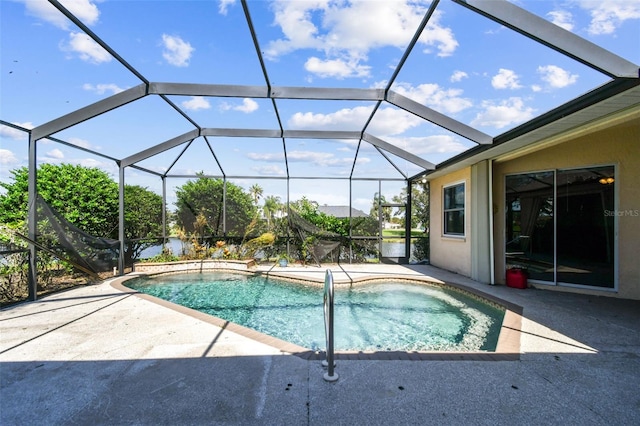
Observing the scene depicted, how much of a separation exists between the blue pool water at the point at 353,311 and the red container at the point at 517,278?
1155 mm

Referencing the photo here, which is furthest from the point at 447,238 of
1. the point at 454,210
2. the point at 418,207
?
the point at 418,207

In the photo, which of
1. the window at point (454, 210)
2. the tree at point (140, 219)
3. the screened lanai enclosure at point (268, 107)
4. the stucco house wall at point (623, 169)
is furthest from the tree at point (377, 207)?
the tree at point (140, 219)

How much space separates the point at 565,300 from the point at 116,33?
297 inches

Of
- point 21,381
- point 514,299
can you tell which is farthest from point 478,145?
point 21,381

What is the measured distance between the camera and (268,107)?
6086 mm

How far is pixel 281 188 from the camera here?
9.25m

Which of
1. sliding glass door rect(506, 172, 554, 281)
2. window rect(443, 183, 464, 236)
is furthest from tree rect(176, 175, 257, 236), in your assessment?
sliding glass door rect(506, 172, 554, 281)

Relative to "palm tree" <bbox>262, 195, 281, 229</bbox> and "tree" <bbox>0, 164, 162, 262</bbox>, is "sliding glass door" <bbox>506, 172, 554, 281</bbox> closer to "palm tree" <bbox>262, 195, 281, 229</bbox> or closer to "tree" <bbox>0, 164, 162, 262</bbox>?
"palm tree" <bbox>262, 195, 281, 229</bbox>

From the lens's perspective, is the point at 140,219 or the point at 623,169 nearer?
the point at 623,169

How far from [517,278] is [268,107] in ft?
19.3

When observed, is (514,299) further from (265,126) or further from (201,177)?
(201,177)

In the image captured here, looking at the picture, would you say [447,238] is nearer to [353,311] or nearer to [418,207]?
[418,207]

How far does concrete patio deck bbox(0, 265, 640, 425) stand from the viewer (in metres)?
2.00

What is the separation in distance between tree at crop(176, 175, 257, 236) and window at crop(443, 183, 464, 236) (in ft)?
18.1
